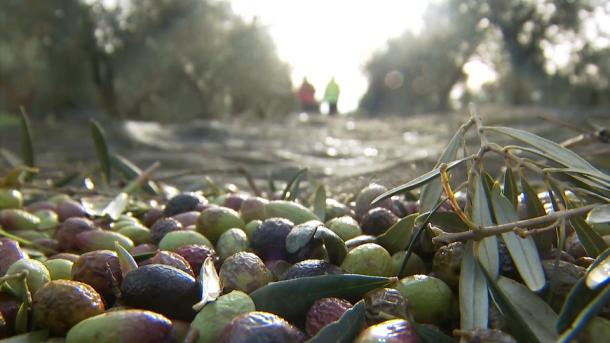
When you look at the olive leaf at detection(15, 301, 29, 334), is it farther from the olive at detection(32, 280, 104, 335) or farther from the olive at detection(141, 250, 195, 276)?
the olive at detection(141, 250, 195, 276)

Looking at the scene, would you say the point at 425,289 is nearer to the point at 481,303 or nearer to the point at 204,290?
the point at 481,303

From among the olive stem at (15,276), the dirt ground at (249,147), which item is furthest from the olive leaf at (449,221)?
the dirt ground at (249,147)

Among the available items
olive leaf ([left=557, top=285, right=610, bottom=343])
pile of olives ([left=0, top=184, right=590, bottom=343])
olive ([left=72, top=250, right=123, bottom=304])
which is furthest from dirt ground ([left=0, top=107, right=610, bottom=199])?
olive leaf ([left=557, top=285, right=610, bottom=343])

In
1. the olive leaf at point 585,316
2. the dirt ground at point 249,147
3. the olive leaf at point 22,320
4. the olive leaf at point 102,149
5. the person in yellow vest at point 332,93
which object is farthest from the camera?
the person in yellow vest at point 332,93

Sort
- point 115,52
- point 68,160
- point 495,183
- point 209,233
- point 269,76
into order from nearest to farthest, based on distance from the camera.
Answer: point 495,183, point 209,233, point 68,160, point 115,52, point 269,76

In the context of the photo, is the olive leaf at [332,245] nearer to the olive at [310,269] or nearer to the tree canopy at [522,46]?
the olive at [310,269]

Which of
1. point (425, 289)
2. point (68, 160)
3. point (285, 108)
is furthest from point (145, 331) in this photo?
point (285, 108)
